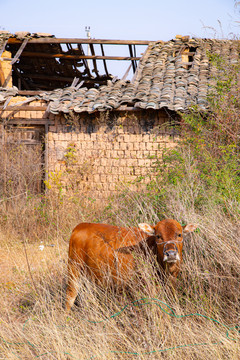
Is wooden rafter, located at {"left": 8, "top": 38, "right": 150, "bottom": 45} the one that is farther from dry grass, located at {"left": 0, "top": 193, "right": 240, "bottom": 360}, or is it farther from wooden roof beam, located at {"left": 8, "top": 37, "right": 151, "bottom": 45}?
dry grass, located at {"left": 0, "top": 193, "right": 240, "bottom": 360}

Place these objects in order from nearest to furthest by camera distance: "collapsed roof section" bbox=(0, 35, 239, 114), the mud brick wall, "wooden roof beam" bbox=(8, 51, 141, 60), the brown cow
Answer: the brown cow < "collapsed roof section" bbox=(0, 35, 239, 114) < the mud brick wall < "wooden roof beam" bbox=(8, 51, 141, 60)

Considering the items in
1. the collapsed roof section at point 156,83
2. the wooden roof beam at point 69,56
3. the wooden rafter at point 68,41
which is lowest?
the collapsed roof section at point 156,83

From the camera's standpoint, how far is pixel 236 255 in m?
3.92

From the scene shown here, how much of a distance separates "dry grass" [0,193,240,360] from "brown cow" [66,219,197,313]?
0.15 metres

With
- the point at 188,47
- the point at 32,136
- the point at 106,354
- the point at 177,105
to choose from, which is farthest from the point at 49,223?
the point at 188,47

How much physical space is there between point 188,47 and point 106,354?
39.2 ft

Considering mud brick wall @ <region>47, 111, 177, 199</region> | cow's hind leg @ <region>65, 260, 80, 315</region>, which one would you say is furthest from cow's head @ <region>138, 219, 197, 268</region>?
mud brick wall @ <region>47, 111, 177, 199</region>

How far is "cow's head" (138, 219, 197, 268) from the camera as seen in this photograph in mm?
3549

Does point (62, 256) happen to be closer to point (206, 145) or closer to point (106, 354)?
point (106, 354)

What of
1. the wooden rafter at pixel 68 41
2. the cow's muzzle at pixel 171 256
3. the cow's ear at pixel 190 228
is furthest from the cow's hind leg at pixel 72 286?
the wooden rafter at pixel 68 41

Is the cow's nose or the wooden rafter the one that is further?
the wooden rafter

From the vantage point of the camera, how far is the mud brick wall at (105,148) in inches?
388

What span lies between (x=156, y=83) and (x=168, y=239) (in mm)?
7989

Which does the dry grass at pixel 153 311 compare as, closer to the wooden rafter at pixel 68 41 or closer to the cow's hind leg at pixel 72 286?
the cow's hind leg at pixel 72 286
